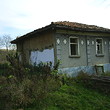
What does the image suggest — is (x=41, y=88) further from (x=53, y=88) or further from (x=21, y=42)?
(x=21, y=42)

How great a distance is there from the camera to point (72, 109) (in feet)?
18.4

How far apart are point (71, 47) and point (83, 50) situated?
35.9 inches

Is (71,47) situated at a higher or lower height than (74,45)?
lower

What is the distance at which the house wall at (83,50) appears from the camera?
1013 centimetres

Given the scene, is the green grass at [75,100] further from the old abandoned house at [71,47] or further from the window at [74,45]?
the window at [74,45]

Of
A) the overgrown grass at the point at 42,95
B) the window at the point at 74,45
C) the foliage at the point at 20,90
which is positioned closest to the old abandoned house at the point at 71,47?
the window at the point at 74,45

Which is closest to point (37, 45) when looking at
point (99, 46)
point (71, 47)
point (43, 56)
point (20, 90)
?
point (43, 56)

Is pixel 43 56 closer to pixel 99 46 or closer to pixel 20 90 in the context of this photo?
pixel 99 46

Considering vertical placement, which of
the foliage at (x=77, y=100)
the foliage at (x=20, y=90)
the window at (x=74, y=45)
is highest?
the window at (x=74, y=45)

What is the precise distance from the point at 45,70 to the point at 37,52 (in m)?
4.69

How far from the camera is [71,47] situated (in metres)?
11.7

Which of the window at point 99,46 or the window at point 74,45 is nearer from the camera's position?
the window at point 74,45

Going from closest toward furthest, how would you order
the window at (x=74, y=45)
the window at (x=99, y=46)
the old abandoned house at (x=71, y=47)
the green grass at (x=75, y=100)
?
the green grass at (x=75, y=100) → the old abandoned house at (x=71, y=47) → the window at (x=74, y=45) → the window at (x=99, y=46)

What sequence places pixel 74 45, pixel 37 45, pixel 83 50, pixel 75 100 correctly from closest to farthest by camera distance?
pixel 75 100 < pixel 83 50 < pixel 74 45 < pixel 37 45
